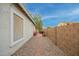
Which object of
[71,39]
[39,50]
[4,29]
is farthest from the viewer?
[39,50]

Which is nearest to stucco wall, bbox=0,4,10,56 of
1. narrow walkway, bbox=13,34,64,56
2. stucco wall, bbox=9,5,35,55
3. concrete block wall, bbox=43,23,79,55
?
stucco wall, bbox=9,5,35,55

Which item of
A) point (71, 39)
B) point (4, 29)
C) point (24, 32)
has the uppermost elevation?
point (4, 29)

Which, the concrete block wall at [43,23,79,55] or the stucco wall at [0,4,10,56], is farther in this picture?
the concrete block wall at [43,23,79,55]

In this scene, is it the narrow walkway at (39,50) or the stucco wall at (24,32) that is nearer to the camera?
the stucco wall at (24,32)

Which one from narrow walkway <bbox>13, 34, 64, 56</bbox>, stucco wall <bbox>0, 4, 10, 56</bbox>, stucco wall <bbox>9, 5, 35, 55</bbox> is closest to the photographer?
stucco wall <bbox>0, 4, 10, 56</bbox>

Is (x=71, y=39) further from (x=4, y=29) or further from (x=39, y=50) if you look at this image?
(x=4, y=29)

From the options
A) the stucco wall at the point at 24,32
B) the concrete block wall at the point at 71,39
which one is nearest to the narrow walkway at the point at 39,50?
the stucco wall at the point at 24,32

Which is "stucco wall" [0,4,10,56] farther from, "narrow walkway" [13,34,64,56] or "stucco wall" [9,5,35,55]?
"narrow walkway" [13,34,64,56]

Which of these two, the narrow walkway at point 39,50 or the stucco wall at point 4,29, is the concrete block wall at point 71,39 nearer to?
the narrow walkway at point 39,50

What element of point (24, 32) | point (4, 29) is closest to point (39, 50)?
point (24, 32)

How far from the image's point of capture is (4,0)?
3.93 metres

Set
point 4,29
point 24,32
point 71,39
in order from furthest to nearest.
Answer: point 24,32 < point 71,39 < point 4,29

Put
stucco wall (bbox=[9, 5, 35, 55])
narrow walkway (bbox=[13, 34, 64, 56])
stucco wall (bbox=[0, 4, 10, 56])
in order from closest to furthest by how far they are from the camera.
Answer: stucco wall (bbox=[0, 4, 10, 56])
stucco wall (bbox=[9, 5, 35, 55])
narrow walkway (bbox=[13, 34, 64, 56])

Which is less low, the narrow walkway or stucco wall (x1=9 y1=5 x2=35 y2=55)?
stucco wall (x1=9 y1=5 x2=35 y2=55)
